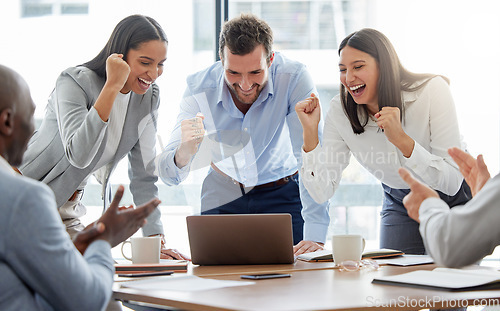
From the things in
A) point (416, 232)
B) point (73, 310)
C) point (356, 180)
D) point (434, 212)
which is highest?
point (434, 212)

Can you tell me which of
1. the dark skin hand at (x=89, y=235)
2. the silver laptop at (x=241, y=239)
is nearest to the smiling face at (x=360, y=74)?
the silver laptop at (x=241, y=239)

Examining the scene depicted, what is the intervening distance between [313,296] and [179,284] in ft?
1.16

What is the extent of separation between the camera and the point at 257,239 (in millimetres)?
1821

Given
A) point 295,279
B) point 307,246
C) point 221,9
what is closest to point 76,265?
point 295,279

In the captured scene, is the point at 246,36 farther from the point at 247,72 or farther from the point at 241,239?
the point at 241,239

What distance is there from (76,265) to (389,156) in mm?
1770

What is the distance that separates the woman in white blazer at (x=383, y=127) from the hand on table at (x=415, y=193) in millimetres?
957

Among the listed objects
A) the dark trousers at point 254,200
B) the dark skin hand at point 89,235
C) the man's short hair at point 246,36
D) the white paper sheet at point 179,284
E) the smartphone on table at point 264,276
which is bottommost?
the dark trousers at point 254,200

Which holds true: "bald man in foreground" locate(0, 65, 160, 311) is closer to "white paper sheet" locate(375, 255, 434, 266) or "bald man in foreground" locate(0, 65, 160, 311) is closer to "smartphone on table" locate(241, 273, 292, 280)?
"smartphone on table" locate(241, 273, 292, 280)

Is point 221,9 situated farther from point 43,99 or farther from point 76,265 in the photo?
point 76,265

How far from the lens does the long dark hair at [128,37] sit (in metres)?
2.49

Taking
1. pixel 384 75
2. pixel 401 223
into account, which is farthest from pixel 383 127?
pixel 401 223

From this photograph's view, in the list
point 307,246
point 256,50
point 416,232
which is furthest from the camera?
point 256,50

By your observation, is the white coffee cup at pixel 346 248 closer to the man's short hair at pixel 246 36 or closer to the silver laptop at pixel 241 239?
the silver laptop at pixel 241 239
